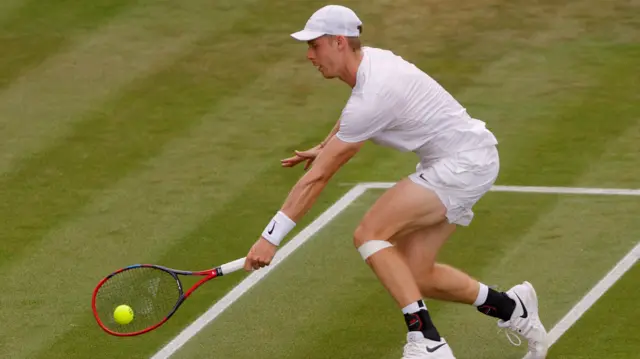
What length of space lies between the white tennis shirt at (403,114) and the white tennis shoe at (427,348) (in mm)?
1182

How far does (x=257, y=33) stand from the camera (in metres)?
16.9

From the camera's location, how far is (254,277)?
11680 mm

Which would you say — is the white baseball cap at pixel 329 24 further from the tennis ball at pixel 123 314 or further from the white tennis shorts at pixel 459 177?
A: the tennis ball at pixel 123 314

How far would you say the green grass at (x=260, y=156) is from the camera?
35.9ft

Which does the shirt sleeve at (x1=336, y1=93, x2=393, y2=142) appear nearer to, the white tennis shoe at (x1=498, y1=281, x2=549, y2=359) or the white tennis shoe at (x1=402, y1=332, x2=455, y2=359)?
the white tennis shoe at (x1=402, y1=332, x2=455, y2=359)

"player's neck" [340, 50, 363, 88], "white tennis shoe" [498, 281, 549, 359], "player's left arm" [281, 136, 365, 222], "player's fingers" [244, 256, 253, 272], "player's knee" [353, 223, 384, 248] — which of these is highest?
"player's neck" [340, 50, 363, 88]

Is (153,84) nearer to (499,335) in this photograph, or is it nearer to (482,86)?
(482,86)

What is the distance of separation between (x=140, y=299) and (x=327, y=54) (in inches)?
81.0

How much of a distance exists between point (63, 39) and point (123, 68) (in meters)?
1.14

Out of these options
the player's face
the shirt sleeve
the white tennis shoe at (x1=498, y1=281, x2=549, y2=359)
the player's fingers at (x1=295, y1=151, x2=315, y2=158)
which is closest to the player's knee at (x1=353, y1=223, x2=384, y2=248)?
the shirt sleeve

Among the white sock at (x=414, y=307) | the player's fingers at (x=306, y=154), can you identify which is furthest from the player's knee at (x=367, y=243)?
the player's fingers at (x=306, y=154)

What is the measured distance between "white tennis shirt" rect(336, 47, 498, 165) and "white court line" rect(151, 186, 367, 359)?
211 cm

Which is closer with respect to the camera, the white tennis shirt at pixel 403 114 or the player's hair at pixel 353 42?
the white tennis shirt at pixel 403 114

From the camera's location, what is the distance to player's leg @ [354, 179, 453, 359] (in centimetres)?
949
